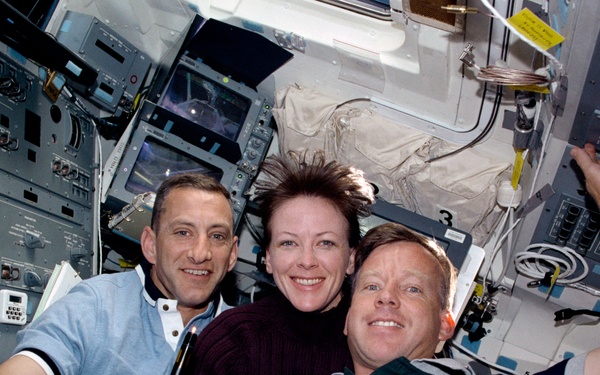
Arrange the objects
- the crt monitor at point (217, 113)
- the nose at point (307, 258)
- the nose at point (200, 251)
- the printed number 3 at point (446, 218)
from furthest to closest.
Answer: the crt monitor at point (217, 113) < the printed number 3 at point (446, 218) < the nose at point (200, 251) < the nose at point (307, 258)

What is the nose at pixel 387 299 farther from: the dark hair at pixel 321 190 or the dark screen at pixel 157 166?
the dark screen at pixel 157 166

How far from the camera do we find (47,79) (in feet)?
12.6

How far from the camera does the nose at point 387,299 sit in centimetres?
252

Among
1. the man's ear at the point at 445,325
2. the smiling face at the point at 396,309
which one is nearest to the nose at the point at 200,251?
the smiling face at the point at 396,309

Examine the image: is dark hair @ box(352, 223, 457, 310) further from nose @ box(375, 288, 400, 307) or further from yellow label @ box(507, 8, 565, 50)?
yellow label @ box(507, 8, 565, 50)

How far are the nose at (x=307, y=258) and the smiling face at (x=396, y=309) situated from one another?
0.25m

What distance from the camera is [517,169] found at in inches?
138

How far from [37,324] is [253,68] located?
6.87 ft

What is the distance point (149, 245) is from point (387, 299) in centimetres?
130

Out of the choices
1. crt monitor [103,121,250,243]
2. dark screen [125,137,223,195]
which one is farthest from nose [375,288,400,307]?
dark screen [125,137,223,195]

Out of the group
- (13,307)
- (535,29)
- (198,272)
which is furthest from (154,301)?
(535,29)

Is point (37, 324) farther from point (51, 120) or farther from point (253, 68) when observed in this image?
point (253, 68)

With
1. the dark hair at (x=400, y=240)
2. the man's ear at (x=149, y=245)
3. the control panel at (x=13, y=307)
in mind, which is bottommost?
the control panel at (x=13, y=307)

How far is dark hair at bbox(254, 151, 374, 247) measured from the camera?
309cm
